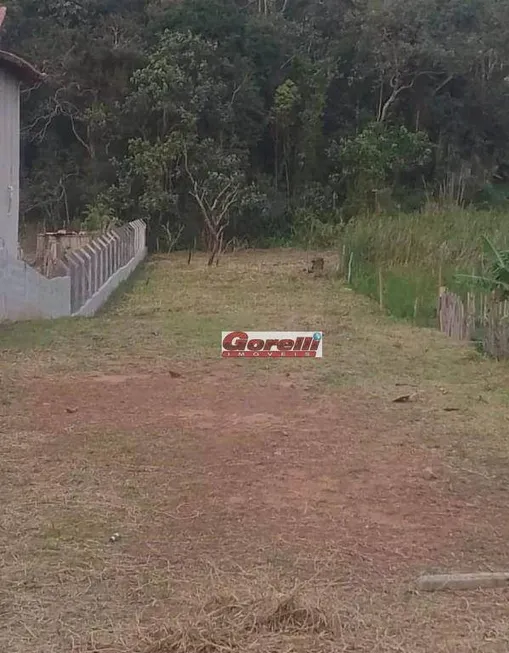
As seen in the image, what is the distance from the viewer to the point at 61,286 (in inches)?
Answer: 439

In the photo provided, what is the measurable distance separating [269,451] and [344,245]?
11.5 m

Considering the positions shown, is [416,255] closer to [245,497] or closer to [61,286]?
[61,286]

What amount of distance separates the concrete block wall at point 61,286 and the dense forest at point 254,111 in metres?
9.87

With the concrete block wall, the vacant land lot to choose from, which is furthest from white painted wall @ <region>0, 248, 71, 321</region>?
the vacant land lot

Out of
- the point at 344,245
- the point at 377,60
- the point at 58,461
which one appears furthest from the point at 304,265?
the point at 58,461

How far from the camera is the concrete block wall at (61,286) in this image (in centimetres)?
1054

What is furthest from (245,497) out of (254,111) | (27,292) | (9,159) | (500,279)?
(254,111)

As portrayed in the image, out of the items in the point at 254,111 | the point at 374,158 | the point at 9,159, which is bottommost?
the point at 374,158

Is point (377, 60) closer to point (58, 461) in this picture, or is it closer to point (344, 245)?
point (344, 245)

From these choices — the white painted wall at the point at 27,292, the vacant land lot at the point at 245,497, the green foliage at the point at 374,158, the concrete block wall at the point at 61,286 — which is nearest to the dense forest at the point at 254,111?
the green foliage at the point at 374,158

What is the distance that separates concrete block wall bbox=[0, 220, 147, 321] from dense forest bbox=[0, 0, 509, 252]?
9.87m

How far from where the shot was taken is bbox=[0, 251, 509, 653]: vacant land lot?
11.2ft

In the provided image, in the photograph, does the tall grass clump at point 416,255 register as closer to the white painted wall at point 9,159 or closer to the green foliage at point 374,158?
the white painted wall at point 9,159

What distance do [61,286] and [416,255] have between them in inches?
258
